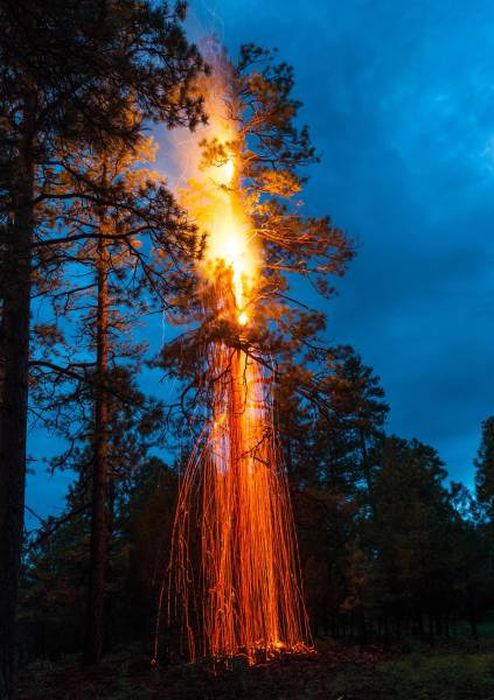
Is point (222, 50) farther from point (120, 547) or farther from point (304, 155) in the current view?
point (120, 547)

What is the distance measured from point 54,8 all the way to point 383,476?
731 inches

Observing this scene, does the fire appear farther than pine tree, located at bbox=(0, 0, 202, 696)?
Yes

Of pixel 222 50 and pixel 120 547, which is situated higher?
pixel 222 50

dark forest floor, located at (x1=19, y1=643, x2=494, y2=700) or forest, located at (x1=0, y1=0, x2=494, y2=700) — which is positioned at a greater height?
forest, located at (x1=0, y1=0, x2=494, y2=700)

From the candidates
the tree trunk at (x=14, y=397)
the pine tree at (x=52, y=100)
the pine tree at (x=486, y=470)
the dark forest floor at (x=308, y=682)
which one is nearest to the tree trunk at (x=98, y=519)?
the dark forest floor at (x=308, y=682)

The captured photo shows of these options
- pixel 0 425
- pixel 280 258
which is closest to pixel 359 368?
pixel 280 258

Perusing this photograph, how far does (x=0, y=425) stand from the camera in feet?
19.7

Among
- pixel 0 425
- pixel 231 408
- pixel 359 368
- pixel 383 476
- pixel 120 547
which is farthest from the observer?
pixel 359 368

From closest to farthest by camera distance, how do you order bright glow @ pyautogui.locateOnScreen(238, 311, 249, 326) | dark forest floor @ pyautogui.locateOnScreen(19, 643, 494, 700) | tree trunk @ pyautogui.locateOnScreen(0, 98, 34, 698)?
dark forest floor @ pyautogui.locateOnScreen(19, 643, 494, 700) < tree trunk @ pyautogui.locateOnScreen(0, 98, 34, 698) < bright glow @ pyautogui.locateOnScreen(238, 311, 249, 326)

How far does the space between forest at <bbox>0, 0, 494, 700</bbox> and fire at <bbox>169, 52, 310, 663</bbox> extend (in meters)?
0.11

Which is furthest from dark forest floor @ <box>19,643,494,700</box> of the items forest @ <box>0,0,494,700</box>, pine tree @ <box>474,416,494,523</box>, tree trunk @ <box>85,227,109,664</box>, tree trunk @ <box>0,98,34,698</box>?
pine tree @ <box>474,416,494,523</box>

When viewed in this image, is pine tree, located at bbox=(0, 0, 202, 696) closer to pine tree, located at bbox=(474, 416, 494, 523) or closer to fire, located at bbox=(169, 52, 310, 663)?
fire, located at bbox=(169, 52, 310, 663)

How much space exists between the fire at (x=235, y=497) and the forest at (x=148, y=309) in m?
0.11

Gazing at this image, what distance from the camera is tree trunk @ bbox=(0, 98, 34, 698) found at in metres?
5.38
